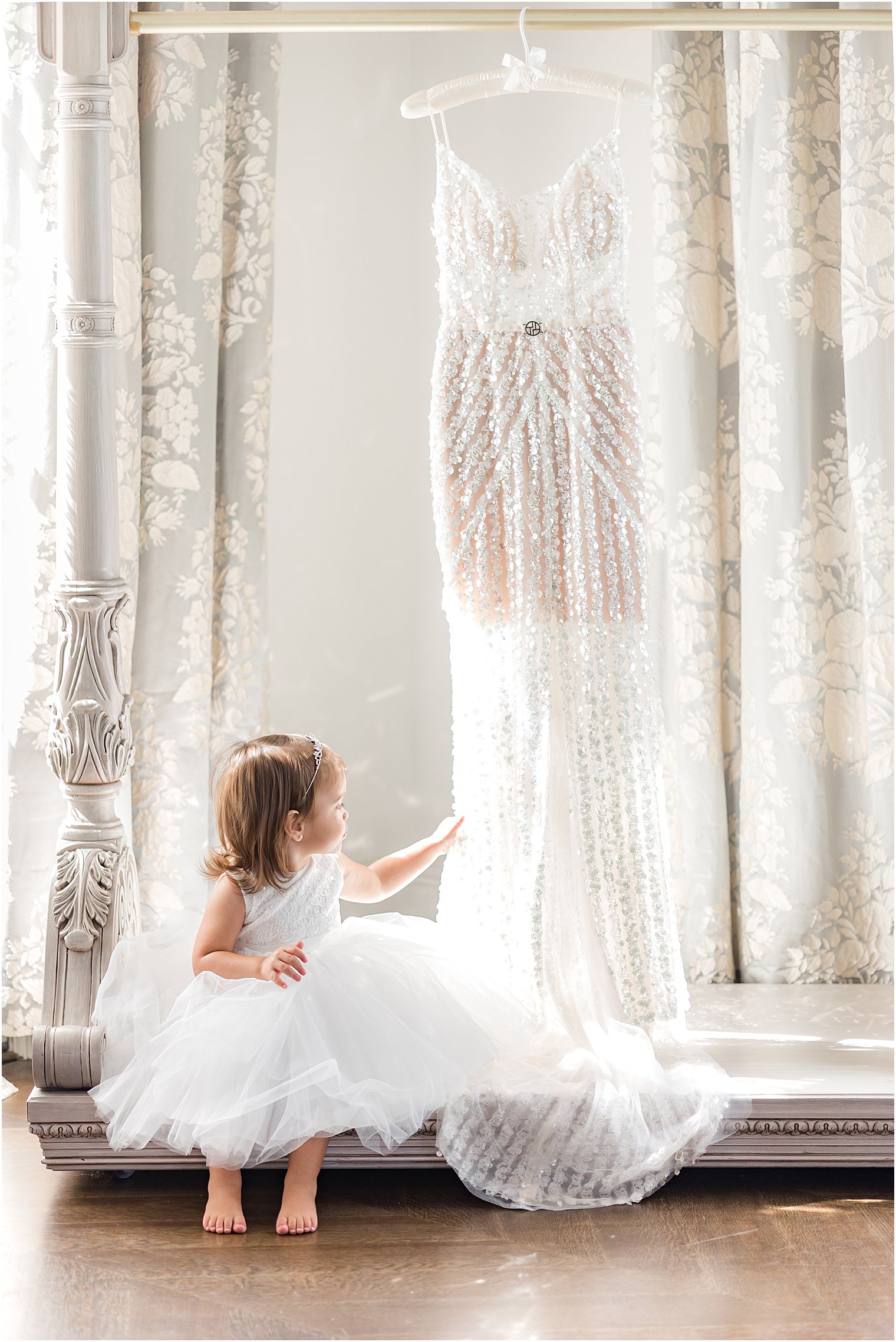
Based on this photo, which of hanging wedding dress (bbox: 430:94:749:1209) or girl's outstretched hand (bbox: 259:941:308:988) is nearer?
girl's outstretched hand (bbox: 259:941:308:988)

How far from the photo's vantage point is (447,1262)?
145cm

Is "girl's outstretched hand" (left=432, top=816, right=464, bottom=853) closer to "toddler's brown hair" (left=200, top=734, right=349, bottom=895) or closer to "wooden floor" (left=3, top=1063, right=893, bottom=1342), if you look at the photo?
"toddler's brown hair" (left=200, top=734, right=349, bottom=895)

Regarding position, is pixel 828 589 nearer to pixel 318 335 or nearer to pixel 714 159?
pixel 714 159

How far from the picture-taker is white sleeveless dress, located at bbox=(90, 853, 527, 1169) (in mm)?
1491

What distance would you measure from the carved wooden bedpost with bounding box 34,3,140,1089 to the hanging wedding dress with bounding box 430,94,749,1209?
1.58ft

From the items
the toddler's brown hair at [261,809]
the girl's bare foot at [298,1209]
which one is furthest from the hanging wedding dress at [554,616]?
the girl's bare foot at [298,1209]

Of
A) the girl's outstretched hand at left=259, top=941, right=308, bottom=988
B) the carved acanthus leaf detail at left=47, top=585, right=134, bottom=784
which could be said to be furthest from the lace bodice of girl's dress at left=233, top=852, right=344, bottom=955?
the carved acanthus leaf detail at left=47, top=585, right=134, bottom=784

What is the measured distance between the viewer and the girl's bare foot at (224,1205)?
1.52 m

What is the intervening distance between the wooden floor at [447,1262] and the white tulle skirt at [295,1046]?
116 mm

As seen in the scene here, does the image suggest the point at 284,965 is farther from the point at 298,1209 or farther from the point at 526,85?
the point at 526,85

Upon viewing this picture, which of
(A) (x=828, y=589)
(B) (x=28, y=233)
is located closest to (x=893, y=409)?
(A) (x=828, y=589)

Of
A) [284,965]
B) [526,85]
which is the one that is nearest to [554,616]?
[284,965]

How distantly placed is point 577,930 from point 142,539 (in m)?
1.09

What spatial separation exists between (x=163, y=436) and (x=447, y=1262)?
1.46 meters
